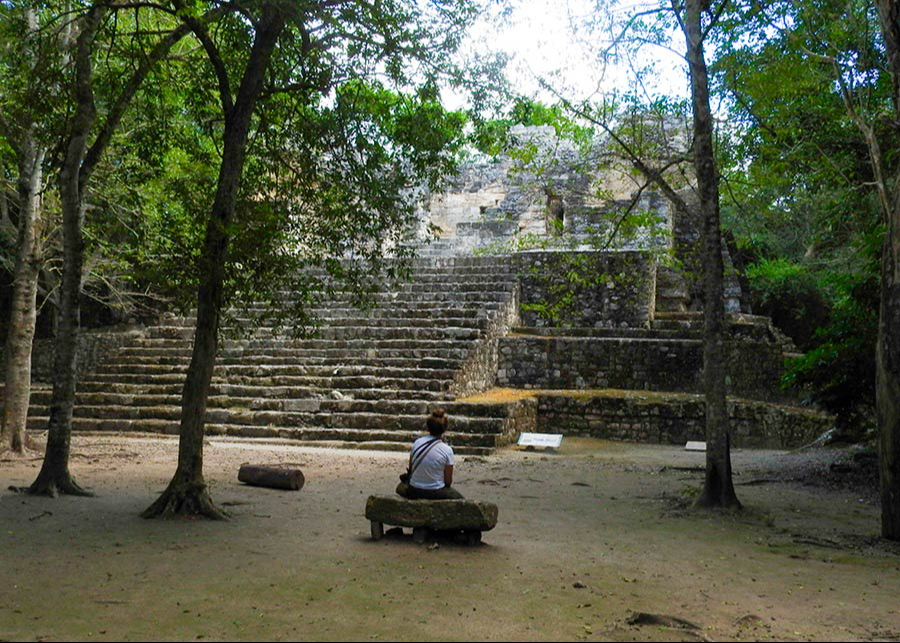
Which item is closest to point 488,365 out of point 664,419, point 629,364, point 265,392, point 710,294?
point 629,364

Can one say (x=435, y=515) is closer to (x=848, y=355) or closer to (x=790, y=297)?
(x=848, y=355)

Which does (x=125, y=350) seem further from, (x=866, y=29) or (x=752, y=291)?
(x=752, y=291)

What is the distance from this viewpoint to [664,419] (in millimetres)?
14086

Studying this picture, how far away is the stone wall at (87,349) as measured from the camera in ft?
52.7

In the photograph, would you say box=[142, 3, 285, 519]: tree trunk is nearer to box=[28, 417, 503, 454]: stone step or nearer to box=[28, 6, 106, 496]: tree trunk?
box=[28, 6, 106, 496]: tree trunk

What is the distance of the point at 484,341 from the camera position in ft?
48.9

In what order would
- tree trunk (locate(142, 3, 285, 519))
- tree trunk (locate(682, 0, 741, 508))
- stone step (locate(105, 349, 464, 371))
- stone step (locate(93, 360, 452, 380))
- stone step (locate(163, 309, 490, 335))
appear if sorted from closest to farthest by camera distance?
tree trunk (locate(142, 3, 285, 519)), tree trunk (locate(682, 0, 741, 508)), stone step (locate(93, 360, 452, 380)), stone step (locate(105, 349, 464, 371)), stone step (locate(163, 309, 490, 335))

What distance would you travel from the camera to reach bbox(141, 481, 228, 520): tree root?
7.12 m

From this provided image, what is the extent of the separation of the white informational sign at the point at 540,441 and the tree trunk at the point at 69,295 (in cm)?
650

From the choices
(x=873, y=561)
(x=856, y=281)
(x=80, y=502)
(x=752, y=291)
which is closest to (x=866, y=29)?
(x=856, y=281)

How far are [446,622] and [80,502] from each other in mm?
4868

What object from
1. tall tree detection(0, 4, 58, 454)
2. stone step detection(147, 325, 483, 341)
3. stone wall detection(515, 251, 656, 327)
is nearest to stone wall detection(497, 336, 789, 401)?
stone wall detection(515, 251, 656, 327)

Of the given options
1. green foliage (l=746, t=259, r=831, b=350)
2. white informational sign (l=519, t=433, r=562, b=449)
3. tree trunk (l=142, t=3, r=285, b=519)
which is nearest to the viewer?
tree trunk (l=142, t=3, r=285, b=519)

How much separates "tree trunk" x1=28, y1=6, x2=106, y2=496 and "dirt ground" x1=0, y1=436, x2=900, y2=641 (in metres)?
0.45
